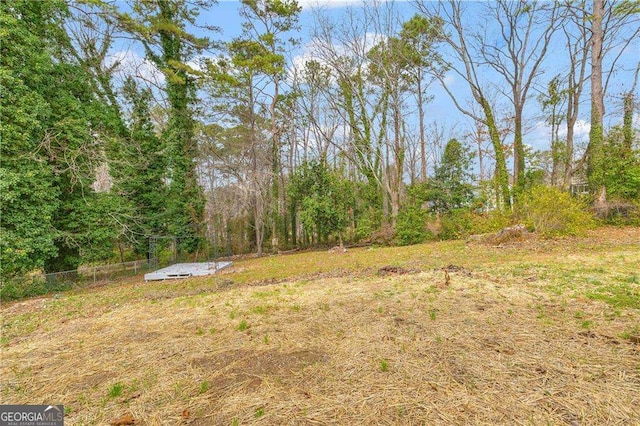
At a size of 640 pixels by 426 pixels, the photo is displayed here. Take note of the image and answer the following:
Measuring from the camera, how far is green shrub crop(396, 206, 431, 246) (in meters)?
14.3

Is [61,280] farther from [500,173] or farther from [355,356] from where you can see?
[500,173]

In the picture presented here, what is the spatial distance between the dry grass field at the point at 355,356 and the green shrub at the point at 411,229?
9.10 m

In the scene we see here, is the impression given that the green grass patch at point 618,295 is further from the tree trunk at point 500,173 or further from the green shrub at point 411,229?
the tree trunk at point 500,173

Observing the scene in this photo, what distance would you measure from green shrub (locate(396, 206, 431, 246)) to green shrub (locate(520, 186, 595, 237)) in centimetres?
481

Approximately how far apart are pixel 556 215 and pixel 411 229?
5781 mm

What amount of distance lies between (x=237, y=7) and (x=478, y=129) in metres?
17.5

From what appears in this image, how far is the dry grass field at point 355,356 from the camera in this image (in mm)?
1952

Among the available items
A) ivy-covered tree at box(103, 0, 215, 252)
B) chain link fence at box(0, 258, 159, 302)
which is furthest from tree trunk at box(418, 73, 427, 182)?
chain link fence at box(0, 258, 159, 302)

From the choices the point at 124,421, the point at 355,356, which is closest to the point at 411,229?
the point at 355,356

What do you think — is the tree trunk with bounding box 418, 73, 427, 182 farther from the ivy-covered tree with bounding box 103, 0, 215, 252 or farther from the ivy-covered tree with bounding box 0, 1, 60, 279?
the ivy-covered tree with bounding box 0, 1, 60, 279

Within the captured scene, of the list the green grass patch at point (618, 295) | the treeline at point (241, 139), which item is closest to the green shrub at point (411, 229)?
the treeline at point (241, 139)

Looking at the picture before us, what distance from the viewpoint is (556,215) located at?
991cm

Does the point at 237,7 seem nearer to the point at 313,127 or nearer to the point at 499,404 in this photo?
the point at 313,127

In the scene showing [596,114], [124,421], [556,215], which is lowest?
[124,421]
